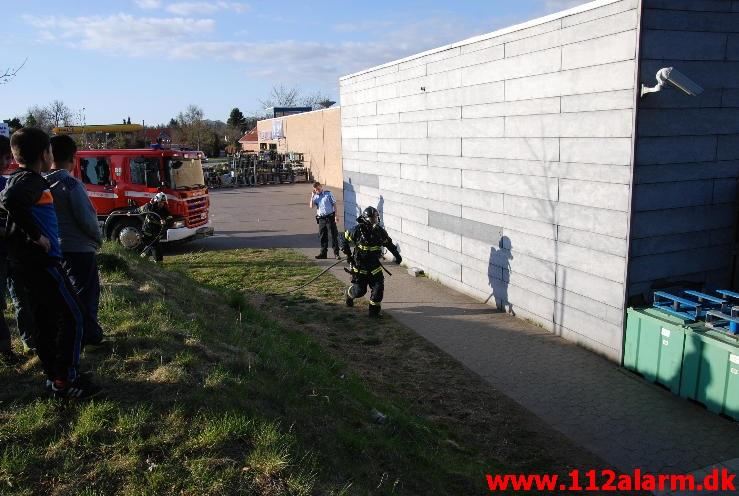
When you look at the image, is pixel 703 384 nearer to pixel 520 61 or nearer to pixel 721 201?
pixel 721 201

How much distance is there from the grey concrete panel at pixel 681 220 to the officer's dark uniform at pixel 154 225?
398 inches

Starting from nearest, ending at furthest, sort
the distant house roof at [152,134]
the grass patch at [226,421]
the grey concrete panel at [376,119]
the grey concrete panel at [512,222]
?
1. the grass patch at [226,421]
2. the grey concrete panel at [512,222]
3. the grey concrete panel at [376,119]
4. the distant house roof at [152,134]

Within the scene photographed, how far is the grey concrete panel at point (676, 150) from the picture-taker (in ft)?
20.7

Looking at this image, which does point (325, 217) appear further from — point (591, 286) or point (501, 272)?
point (591, 286)

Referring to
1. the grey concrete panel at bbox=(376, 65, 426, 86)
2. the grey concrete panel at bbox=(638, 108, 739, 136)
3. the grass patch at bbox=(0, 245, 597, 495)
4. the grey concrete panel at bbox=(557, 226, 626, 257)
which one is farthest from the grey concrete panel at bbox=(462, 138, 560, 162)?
the grass patch at bbox=(0, 245, 597, 495)

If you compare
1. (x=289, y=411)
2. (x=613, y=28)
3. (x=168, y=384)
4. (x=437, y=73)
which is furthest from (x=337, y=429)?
(x=437, y=73)

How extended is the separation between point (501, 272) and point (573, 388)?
2824mm

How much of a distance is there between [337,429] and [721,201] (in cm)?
533

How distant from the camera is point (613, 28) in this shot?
6.41m

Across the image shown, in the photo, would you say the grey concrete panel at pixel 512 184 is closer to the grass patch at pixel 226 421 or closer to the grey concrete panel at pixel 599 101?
the grey concrete panel at pixel 599 101

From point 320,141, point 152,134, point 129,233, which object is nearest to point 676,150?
point 129,233

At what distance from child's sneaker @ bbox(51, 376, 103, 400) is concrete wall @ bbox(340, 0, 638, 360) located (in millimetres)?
5397

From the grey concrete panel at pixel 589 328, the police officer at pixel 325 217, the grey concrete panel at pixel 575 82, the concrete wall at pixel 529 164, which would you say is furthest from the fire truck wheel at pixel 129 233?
the grey concrete panel at pixel 589 328

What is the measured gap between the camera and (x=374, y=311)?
890 cm
